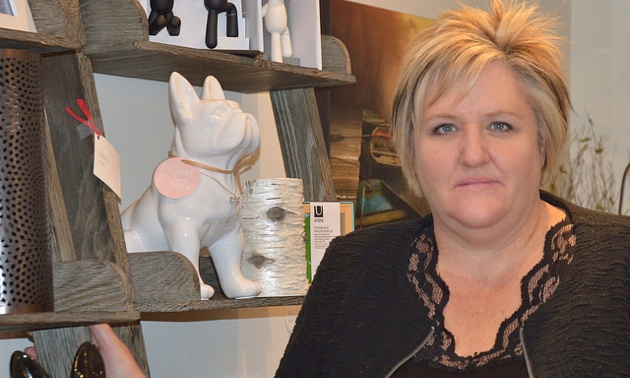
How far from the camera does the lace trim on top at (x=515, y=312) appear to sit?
1565 mm

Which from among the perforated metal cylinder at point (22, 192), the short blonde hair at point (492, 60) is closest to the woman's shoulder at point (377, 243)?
the short blonde hair at point (492, 60)

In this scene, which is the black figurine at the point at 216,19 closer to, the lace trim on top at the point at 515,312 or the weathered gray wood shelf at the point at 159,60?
the weathered gray wood shelf at the point at 159,60

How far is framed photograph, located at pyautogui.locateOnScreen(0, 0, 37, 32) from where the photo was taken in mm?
1435

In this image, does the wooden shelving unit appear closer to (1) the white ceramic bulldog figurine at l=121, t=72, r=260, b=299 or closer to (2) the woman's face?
(1) the white ceramic bulldog figurine at l=121, t=72, r=260, b=299

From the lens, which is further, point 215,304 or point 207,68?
point 207,68

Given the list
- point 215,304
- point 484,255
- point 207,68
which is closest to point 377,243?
point 484,255

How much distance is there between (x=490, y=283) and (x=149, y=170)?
76 cm

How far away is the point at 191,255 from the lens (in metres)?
1.69

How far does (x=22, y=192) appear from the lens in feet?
4.55

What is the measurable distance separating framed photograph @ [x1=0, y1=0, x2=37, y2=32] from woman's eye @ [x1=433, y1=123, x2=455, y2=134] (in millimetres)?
675

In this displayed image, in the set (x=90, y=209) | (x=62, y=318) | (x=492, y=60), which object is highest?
(x=492, y=60)

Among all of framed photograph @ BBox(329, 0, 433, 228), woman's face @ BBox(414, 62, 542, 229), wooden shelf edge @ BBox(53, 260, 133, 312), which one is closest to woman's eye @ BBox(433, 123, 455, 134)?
woman's face @ BBox(414, 62, 542, 229)

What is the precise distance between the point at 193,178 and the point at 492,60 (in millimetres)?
555

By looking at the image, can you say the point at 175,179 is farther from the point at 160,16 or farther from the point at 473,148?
the point at 473,148
